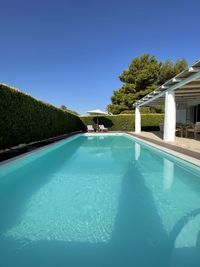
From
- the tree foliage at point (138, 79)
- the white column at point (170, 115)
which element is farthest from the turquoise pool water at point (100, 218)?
the tree foliage at point (138, 79)

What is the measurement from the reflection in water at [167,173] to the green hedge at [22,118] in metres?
6.29

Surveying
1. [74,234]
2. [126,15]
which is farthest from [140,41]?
[74,234]

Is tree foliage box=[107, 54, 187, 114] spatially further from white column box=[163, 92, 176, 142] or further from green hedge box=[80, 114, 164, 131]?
white column box=[163, 92, 176, 142]

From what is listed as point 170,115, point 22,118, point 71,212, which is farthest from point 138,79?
point 71,212

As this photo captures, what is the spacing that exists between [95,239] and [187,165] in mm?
4725

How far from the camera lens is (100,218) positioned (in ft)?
11.3

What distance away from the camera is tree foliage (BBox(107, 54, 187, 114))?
32906mm

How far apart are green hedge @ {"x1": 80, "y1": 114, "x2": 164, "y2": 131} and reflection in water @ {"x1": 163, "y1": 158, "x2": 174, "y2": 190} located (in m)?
18.9

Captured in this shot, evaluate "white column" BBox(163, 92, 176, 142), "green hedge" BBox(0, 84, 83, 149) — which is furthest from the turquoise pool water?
"white column" BBox(163, 92, 176, 142)

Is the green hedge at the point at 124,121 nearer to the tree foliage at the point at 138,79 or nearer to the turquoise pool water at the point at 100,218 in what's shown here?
the tree foliage at the point at 138,79

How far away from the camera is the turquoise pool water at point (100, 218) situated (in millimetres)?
2445

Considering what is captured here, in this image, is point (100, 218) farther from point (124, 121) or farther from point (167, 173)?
point (124, 121)

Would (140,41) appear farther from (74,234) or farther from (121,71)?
(74,234)

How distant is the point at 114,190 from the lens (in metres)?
4.83
